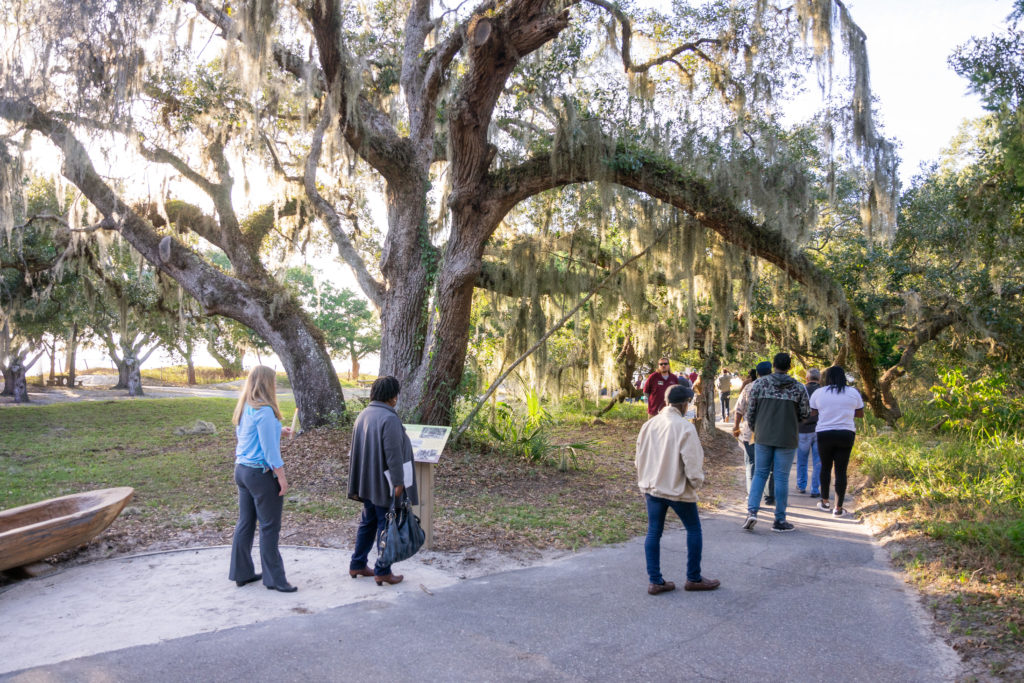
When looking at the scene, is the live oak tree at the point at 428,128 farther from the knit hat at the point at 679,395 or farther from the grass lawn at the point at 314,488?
the knit hat at the point at 679,395

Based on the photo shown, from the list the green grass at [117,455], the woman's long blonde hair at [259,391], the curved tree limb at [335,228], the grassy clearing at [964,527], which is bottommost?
the green grass at [117,455]

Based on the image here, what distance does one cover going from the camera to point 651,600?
4.61m

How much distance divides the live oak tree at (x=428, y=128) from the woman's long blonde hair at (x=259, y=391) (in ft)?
16.3

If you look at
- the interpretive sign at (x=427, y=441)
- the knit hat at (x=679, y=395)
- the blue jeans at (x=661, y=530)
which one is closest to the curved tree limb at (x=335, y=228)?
the interpretive sign at (x=427, y=441)

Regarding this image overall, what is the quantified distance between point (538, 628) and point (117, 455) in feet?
32.5

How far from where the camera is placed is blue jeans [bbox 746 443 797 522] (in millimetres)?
6547

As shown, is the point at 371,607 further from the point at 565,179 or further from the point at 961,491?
the point at 565,179

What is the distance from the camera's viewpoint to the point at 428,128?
11.0 m

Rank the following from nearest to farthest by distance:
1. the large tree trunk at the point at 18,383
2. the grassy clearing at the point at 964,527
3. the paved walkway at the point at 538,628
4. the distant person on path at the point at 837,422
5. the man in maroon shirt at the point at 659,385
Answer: the paved walkway at the point at 538,628
the grassy clearing at the point at 964,527
the distant person on path at the point at 837,422
the man in maroon shirt at the point at 659,385
the large tree trunk at the point at 18,383

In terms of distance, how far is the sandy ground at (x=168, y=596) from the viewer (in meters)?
3.83

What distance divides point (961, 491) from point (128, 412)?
19170 millimetres

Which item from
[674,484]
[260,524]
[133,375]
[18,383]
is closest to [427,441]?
[260,524]

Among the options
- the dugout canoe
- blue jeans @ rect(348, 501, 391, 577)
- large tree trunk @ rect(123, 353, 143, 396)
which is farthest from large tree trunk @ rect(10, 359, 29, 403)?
blue jeans @ rect(348, 501, 391, 577)

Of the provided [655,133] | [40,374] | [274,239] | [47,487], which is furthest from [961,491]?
[40,374]
